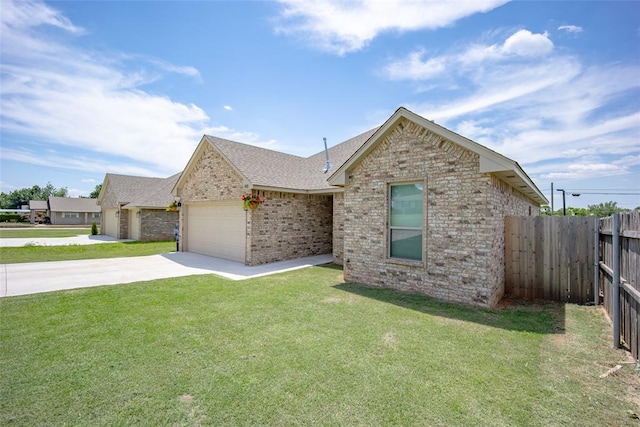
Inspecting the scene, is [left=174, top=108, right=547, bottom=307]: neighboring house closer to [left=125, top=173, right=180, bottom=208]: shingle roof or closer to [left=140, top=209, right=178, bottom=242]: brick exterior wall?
[left=125, top=173, right=180, bottom=208]: shingle roof

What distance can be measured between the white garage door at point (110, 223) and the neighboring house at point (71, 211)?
2751 centimetres

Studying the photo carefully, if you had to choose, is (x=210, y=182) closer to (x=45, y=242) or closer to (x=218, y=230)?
(x=218, y=230)

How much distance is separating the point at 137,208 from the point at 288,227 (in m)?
16.1

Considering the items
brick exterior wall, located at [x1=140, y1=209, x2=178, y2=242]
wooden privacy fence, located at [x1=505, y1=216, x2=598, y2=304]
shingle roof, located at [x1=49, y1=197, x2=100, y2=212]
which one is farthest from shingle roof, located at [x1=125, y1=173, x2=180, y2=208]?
shingle roof, located at [x1=49, y1=197, x2=100, y2=212]

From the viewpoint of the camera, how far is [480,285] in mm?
6266

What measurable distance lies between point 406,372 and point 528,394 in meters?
1.32

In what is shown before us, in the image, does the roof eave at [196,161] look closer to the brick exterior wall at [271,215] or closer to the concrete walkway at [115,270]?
the brick exterior wall at [271,215]

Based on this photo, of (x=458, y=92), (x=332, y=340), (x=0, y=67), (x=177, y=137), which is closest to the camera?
(x=332, y=340)

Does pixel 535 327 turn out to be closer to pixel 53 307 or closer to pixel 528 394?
pixel 528 394

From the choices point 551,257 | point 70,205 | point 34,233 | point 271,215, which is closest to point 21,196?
point 70,205

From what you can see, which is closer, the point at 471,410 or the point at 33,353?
the point at 471,410

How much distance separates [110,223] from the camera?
90.4 ft

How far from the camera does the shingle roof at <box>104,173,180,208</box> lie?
22461 millimetres

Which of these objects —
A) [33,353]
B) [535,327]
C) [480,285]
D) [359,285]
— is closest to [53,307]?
[33,353]
